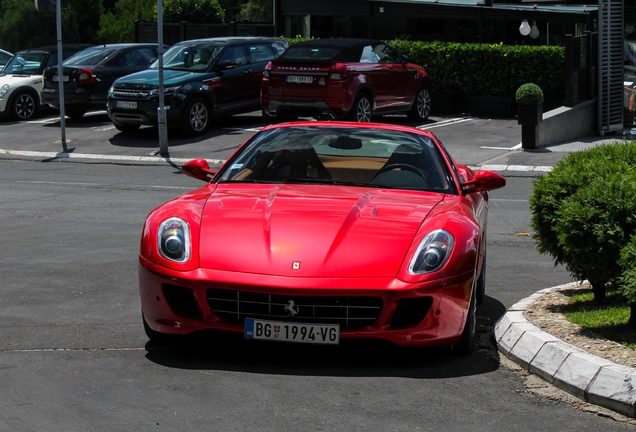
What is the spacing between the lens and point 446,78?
86.1 ft

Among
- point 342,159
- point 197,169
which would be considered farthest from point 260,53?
point 197,169

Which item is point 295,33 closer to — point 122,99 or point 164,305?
point 122,99

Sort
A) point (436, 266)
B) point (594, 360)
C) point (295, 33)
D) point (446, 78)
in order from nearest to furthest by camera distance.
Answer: point (594, 360)
point (436, 266)
point (446, 78)
point (295, 33)

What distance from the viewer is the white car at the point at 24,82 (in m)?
26.0

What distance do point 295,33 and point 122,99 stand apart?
47.9 feet

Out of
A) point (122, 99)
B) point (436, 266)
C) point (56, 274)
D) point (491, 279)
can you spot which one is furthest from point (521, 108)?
point (436, 266)

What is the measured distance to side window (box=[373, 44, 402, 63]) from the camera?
2297 centimetres

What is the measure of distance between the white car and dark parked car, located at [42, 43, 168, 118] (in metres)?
1.15

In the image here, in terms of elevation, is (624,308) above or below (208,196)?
below

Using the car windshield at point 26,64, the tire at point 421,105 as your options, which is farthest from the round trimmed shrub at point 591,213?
the car windshield at point 26,64

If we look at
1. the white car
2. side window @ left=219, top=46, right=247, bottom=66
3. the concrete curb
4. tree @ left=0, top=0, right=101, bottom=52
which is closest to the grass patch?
the concrete curb

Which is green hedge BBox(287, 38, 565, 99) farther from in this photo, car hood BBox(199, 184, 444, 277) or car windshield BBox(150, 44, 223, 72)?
car hood BBox(199, 184, 444, 277)

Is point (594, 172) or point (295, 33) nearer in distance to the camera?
point (594, 172)

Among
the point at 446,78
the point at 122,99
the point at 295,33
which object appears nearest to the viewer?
the point at 122,99
